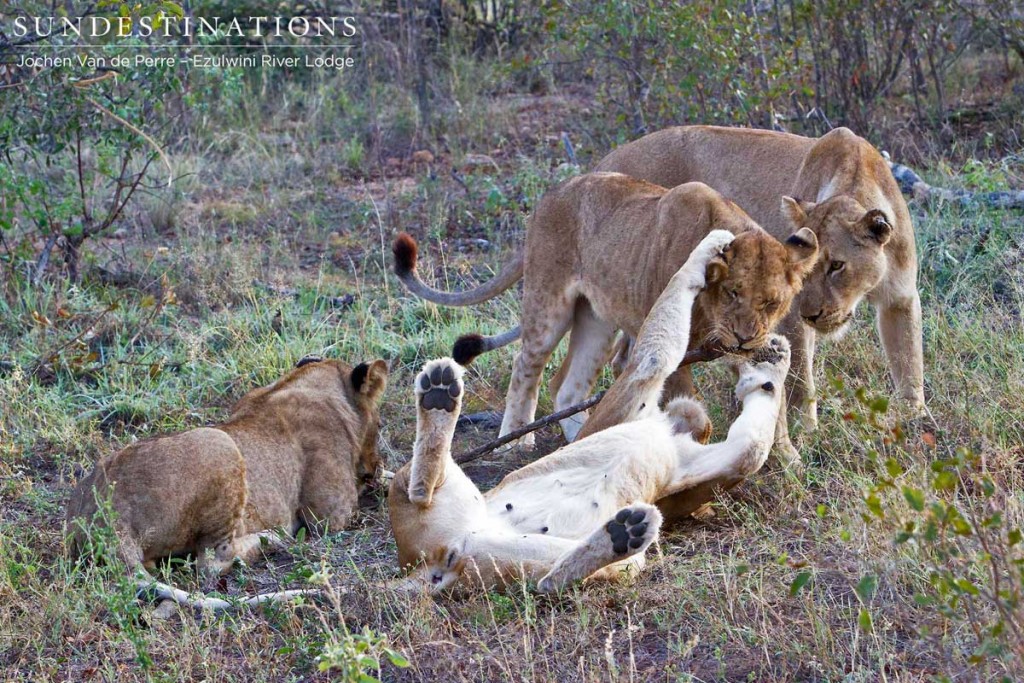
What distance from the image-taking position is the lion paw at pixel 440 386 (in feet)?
13.7

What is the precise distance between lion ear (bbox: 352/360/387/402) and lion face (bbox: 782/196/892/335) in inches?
69.1

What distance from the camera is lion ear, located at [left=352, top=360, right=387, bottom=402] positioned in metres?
5.31

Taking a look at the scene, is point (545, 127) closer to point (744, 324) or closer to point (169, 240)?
point (169, 240)

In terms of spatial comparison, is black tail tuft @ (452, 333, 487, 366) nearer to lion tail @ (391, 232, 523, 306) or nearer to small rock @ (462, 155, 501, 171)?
lion tail @ (391, 232, 523, 306)

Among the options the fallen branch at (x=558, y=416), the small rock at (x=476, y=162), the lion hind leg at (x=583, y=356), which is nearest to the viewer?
the fallen branch at (x=558, y=416)

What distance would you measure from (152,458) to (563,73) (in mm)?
7525

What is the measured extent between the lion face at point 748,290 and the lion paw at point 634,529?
1.01 meters

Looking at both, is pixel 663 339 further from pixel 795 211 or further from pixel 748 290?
pixel 795 211

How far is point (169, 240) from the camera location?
26.9ft

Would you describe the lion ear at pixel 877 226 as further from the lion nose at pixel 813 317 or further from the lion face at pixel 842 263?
the lion nose at pixel 813 317

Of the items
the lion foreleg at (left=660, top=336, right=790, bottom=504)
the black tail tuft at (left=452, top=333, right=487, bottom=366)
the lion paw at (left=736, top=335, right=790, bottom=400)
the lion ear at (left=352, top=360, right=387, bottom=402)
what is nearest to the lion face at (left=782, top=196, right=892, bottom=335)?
the lion paw at (left=736, top=335, right=790, bottom=400)

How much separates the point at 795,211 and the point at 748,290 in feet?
2.66

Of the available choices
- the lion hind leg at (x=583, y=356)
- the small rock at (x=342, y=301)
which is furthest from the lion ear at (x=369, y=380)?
the small rock at (x=342, y=301)

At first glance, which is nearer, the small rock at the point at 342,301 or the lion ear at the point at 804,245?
the lion ear at the point at 804,245
